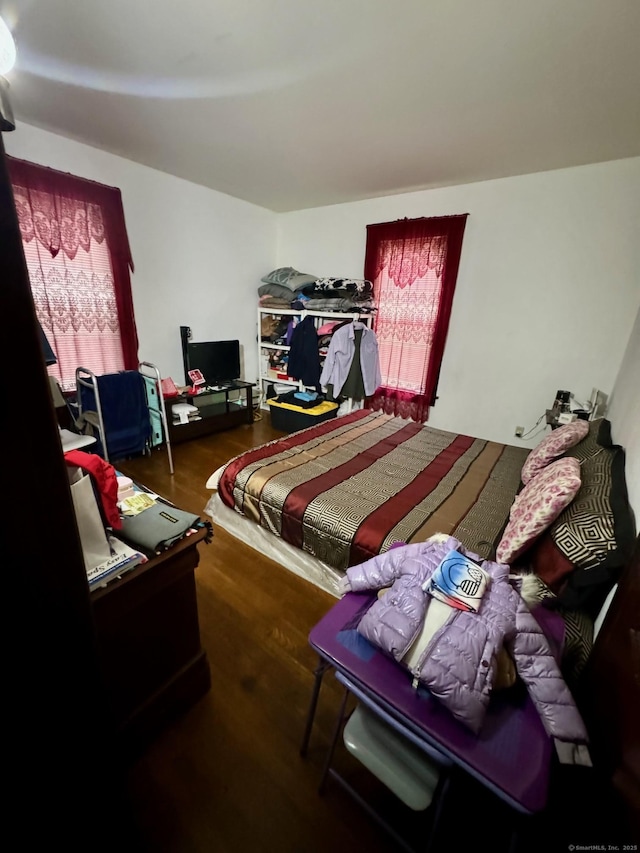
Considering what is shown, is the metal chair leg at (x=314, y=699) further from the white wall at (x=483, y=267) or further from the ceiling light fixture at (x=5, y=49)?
the white wall at (x=483, y=267)

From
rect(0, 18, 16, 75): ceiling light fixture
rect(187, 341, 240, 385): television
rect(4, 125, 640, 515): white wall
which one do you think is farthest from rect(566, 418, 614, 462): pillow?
rect(187, 341, 240, 385): television

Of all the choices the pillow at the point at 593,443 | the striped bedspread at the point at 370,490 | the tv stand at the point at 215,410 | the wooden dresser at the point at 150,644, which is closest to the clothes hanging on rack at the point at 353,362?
the tv stand at the point at 215,410

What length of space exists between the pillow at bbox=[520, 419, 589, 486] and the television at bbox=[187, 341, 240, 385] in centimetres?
318

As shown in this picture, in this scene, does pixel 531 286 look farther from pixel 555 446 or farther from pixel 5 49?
pixel 5 49

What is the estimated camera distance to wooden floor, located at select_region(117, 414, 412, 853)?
962 mm

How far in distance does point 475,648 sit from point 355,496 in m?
1.03

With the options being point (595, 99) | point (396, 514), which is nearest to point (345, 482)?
point (396, 514)

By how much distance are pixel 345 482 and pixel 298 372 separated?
223cm

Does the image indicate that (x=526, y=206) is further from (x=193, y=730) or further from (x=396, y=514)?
(x=193, y=730)

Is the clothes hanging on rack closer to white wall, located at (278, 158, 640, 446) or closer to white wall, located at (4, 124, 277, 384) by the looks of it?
white wall, located at (278, 158, 640, 446)

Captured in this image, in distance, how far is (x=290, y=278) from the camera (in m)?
3.96

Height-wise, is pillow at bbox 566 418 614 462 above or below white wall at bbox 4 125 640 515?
below

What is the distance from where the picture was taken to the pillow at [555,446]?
178 cm

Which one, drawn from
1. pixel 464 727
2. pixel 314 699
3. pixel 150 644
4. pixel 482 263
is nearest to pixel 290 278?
pixel 482 263
